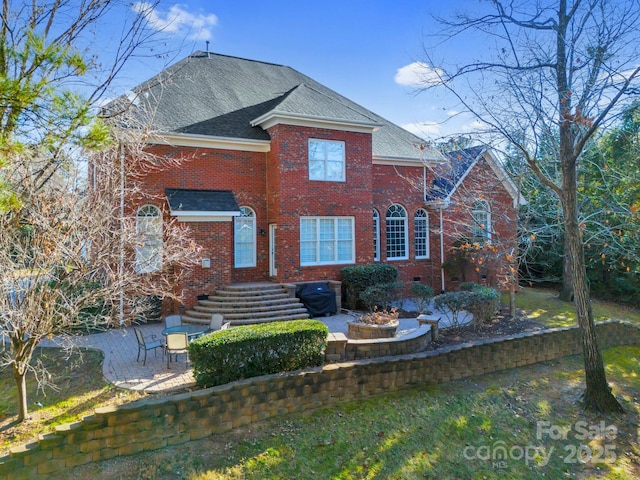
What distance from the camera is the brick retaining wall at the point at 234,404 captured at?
538 centimetres

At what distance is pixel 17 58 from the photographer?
16.0 ft

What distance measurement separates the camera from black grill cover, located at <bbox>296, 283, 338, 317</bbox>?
45.0 ft

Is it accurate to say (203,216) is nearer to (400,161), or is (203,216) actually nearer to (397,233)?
(397,233)

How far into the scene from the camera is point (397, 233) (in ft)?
59.6

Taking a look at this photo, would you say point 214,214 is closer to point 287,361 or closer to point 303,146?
point 303,146

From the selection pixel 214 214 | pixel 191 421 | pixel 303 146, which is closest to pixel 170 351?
pixel 191 421

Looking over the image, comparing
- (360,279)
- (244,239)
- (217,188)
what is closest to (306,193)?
(244,239)

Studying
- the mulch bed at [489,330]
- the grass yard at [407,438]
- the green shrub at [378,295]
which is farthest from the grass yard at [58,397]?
the green shrub at [378,295]

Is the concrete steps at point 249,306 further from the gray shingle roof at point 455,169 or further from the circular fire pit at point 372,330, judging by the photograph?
the gray shingle roof at point 455,169

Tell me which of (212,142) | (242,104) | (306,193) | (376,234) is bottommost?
(376,234)

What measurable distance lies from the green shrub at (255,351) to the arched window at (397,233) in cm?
1086

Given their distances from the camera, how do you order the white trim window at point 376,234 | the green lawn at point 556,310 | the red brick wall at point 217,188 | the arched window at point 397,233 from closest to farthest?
the red brick wall at point 217,188 → the green lawn at point 556,310 → the white trim window at point 376,234 → the arched window at point 397,233

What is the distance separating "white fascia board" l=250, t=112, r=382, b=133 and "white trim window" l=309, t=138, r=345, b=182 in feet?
1.99

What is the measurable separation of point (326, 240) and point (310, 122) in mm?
4588
